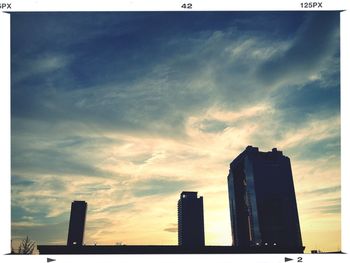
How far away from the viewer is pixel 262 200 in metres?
148

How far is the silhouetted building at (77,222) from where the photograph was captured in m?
187

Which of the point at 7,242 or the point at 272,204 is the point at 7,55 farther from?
the point at 272,204

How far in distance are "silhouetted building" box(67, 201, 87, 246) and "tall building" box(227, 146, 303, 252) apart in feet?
289

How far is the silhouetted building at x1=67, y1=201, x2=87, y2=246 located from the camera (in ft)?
614

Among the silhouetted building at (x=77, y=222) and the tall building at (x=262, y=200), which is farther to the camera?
the silhouetted building at (x=77, y=222)

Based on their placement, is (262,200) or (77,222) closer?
(262,200)

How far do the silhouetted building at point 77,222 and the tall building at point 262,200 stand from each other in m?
87.9

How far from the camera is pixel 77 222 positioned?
18675 centimetres

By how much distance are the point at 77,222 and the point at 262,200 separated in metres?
105

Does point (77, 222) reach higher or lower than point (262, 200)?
lower

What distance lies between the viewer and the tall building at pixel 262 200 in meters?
140
